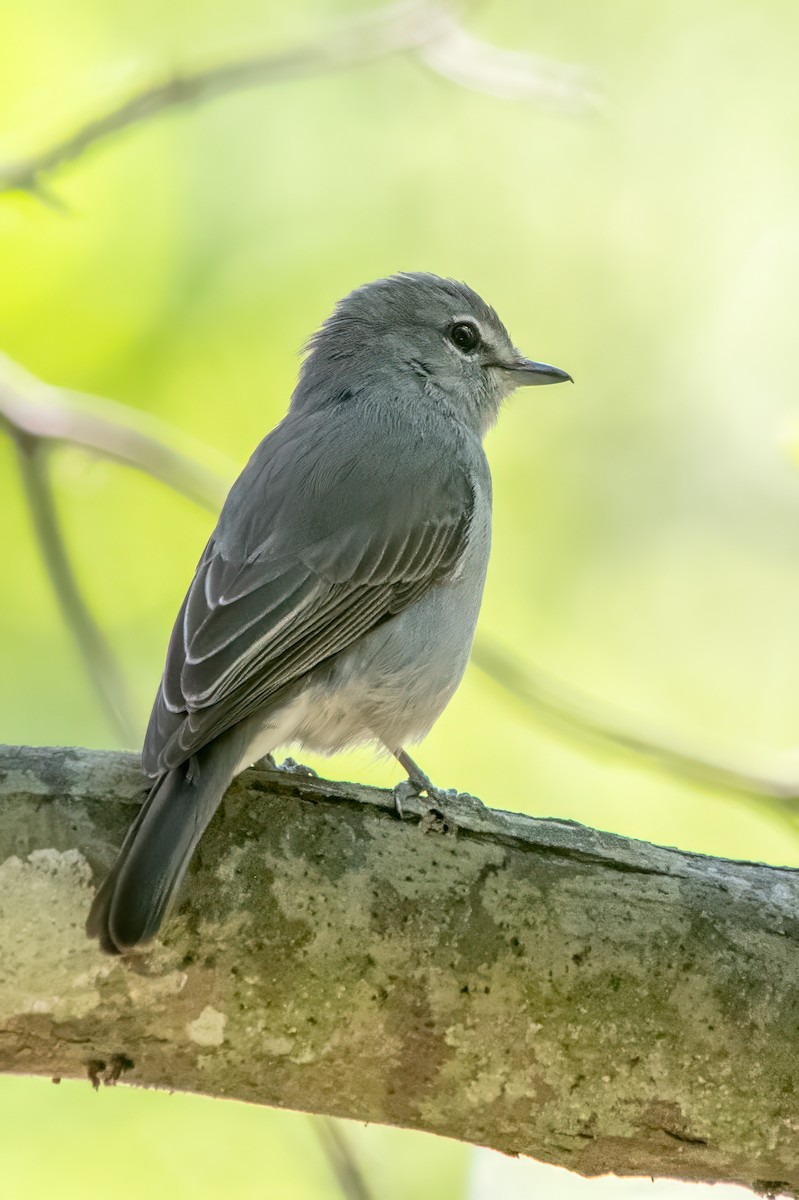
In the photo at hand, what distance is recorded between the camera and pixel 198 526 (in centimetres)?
615

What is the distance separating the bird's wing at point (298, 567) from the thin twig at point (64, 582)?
1.71 feet

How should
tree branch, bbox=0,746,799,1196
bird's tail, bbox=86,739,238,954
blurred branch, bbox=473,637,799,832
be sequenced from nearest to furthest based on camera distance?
bird's tail, bbox=86,739,238,954 → tree branch, bbox=0,746,799,1196 → blurred branch, bbox=473,637,799,832

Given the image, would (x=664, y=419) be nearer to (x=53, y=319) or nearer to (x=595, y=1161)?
(x=53, y=319)

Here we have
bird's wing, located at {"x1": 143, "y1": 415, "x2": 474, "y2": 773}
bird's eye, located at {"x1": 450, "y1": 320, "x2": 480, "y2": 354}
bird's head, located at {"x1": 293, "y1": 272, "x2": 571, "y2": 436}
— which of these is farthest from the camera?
bird's eye, located at {"x1": 450, "y1": 320, "x2": 480, "y2": 354}

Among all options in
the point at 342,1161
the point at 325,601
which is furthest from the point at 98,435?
Answer: the point at 342,1161

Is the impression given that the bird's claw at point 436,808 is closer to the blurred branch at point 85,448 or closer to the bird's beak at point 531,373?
the blurred branch at point 85,448

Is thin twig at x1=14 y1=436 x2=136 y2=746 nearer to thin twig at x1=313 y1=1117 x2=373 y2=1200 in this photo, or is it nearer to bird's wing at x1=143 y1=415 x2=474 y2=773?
bird's wing at x1=143 y1=415 x2=474 y2=773

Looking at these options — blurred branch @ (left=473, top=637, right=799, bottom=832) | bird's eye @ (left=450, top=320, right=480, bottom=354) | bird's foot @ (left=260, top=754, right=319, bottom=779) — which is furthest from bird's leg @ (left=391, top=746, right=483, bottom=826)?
bird's eye @ (left=450, top=320, right=480, bottom=354)

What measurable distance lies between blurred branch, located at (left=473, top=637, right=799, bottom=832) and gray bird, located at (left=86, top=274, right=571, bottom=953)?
1.04 ft

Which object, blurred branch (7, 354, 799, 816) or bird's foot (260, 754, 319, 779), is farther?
blurred branch (7, 354, 799, 816)

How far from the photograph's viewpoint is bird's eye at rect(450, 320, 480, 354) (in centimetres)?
504

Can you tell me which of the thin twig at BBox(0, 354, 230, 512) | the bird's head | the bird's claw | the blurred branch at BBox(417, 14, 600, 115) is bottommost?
the bird's claw

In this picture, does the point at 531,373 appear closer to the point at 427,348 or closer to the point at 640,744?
the point at 427,348

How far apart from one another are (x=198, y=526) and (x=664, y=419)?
2.94 m
